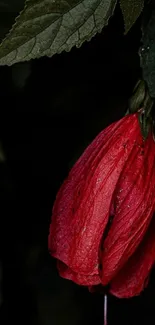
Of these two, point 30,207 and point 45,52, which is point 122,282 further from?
point 30,207

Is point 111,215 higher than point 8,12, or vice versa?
point 8,12

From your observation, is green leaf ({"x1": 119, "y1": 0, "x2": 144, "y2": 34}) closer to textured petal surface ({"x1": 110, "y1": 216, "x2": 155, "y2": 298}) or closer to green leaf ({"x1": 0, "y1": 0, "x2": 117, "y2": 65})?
green leaf ({"x1": 0, "y1": 0, "x2": 117, "y2": 65})

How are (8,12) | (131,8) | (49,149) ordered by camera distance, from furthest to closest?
1. (49,149)
2. (8,12)
3. (131,8)

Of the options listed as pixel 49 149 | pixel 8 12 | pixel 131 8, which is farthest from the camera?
pixel 49 149

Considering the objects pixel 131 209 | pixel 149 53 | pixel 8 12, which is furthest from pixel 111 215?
pixel 8 12

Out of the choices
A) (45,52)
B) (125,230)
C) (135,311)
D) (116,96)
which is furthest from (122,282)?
(135,311)

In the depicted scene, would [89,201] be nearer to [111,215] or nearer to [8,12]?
[111,215]

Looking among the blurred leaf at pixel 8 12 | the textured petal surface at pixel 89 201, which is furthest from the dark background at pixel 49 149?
the textured petal surface at pixel 89 201

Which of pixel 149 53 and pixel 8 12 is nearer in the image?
pixel 149 53

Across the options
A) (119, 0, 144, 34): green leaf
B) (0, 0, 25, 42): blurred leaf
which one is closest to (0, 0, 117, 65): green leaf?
(119, 0, 144, 34): green leaf
